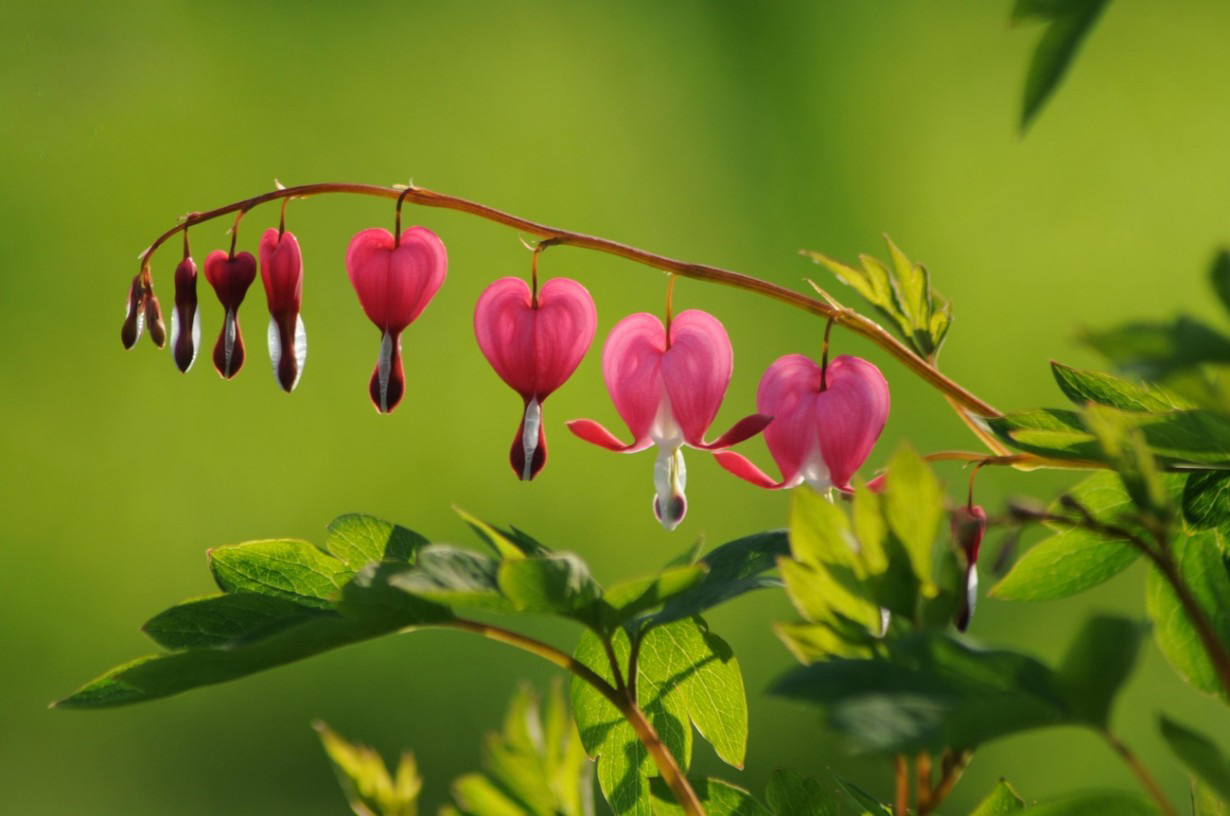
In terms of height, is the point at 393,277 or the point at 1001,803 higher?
the point at 393,277

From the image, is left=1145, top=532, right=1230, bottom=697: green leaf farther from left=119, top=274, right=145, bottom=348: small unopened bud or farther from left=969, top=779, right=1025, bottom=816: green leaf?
left=119, top=274, right=145, bottom=348: small unopened bud

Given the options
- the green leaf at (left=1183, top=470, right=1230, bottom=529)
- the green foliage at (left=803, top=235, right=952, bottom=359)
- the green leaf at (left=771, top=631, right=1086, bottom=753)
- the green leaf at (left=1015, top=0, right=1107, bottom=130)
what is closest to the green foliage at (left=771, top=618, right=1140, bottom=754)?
the green leaf at (left=771, top=631, right=1086, bottom=753)

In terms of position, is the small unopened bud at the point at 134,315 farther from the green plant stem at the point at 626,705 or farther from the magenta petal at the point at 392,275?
the green plant stem at the point at 626,705

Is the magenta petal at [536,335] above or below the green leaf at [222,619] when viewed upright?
above

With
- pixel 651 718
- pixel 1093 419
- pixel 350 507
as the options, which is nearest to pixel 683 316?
pixel 651 718

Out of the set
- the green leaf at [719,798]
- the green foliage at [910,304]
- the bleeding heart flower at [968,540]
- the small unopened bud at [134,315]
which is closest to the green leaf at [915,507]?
the bleeding heart flower at [968,540]

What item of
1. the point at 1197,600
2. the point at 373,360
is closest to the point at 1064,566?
the point at 1197,600

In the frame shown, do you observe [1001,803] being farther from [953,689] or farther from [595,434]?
[595,434]
